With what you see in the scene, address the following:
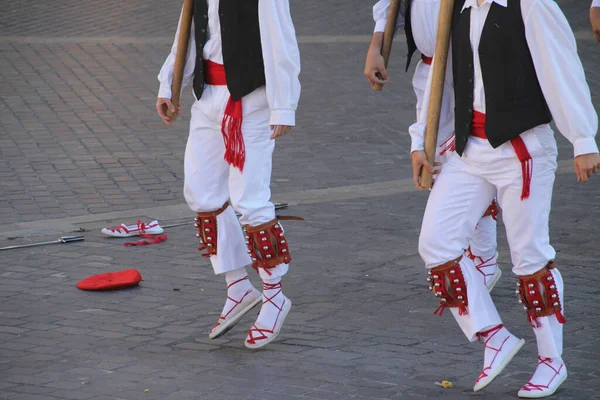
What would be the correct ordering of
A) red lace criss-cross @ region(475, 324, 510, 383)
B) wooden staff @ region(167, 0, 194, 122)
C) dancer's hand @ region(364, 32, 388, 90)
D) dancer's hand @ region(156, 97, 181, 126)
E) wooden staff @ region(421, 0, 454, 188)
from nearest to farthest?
wooden staff @ region(421, 0, 454, 188)
red lace criss-cross @ region(475, 324, 510, 383)
wooden staff @ region(167, 0, 194, 122)
dancer's hand @ region(156, 97, 181, 126)
dancer's hand @ region(364, 32, 388, 90)

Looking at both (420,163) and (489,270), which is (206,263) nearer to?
(489,270)

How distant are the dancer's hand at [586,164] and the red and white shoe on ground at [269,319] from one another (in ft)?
5.52

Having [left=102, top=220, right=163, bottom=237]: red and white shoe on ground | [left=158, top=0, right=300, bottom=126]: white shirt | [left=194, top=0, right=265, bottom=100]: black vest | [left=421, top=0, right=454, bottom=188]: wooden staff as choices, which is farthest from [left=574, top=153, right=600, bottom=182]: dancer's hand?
[left=102, top=220, right=163, bottom=237]: red and white shoe on ground

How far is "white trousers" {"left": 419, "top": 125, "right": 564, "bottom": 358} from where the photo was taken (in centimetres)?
447

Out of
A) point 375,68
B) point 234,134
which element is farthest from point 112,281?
point 375,68

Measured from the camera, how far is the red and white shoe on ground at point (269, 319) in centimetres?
538

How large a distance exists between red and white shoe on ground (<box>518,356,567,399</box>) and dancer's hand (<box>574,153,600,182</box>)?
2.62 ft

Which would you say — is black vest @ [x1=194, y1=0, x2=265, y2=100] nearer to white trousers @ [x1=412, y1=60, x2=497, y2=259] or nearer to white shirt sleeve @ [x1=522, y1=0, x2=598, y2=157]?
white trousers @ [x1=412, y1=60, x2=497, y2=259]

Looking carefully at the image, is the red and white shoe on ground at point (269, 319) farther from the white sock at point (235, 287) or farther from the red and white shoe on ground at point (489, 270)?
the red and white shoe on ground at point (489, 270)

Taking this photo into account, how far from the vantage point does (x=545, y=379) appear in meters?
4.63

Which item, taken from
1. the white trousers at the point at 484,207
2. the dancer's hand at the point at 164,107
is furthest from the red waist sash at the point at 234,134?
the white trousers at the point at 484,207

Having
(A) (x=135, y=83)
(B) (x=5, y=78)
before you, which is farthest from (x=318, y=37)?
(B) (x=5, y=78)

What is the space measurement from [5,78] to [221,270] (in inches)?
309

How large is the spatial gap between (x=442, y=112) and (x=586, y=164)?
26.6 inches
